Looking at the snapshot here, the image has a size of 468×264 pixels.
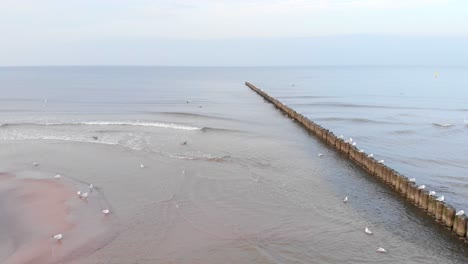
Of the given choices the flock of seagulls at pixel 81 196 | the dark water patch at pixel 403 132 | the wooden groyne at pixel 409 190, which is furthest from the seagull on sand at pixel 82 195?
the dark water patch at pixel 403 132

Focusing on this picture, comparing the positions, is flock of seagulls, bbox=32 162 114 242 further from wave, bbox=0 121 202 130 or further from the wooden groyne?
wave, bbox=0 121 202 130

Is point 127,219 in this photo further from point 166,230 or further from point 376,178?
point 376,178

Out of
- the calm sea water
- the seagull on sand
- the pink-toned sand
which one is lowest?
the pink-toned sand

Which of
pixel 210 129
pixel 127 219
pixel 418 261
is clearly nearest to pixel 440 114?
pixel 210 129

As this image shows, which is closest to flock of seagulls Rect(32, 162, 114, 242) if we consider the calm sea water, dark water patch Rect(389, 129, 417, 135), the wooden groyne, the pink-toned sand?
the pink-toned sand

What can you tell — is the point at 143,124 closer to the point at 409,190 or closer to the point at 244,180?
Result: the point at 244,180

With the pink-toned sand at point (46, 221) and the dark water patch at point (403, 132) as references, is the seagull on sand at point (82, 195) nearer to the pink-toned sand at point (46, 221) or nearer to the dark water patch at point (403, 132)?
the pink-toned sand at point (46, 221)

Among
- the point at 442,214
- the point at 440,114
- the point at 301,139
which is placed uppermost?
the point at 440,114

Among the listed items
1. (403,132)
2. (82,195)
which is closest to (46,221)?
(82,195)

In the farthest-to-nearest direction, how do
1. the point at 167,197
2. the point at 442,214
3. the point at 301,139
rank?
1. the point at 301,139
2. the point at 167,197
3. the point at 442,214
